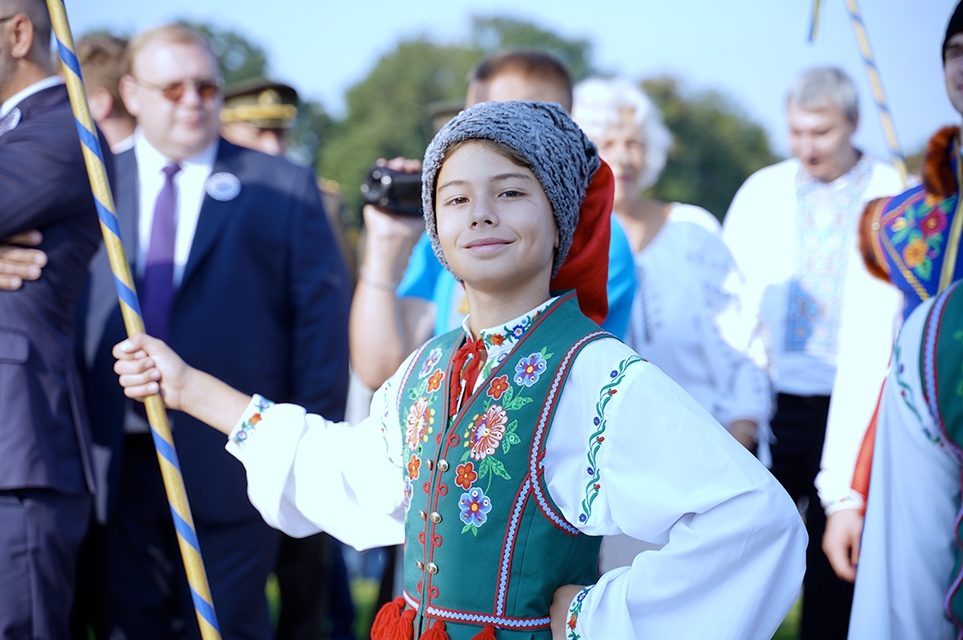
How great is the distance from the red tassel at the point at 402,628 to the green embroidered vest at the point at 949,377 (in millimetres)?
1055

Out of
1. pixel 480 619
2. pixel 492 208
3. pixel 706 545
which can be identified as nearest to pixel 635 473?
pixel 706 545

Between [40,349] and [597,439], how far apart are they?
153cm

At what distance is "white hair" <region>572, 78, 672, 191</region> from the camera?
118 inches

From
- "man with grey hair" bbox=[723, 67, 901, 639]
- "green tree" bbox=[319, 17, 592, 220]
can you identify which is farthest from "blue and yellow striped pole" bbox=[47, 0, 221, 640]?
"green tree" bbox=[319, 17, 592, 220]

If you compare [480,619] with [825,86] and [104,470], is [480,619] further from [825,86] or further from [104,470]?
[825,86]

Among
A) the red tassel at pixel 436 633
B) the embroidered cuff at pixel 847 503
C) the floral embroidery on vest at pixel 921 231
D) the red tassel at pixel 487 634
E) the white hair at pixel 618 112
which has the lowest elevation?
the embroidered cuff at pixel 847 503

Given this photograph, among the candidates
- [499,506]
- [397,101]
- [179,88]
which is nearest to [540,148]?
[499,506]

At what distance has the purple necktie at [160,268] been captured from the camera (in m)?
2.93

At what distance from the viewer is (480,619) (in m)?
1.53

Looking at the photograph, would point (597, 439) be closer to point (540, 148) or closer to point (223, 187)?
point (540, 148)

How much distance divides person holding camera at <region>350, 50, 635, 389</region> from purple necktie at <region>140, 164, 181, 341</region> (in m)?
0.64

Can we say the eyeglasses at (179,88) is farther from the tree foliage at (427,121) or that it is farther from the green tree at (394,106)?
the green tree at (394,106)

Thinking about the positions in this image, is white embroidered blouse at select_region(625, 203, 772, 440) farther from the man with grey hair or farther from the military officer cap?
the military officer cap

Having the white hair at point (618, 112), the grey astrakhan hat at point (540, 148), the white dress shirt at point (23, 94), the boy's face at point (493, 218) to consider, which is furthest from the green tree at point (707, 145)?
the boy's face at point (493, 218)
